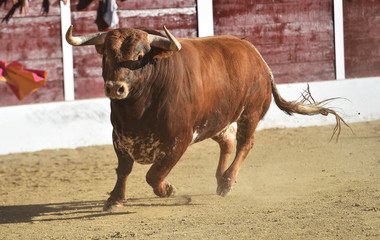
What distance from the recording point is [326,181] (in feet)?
19.5

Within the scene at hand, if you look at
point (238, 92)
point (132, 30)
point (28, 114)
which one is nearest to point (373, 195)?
point (238, 92)

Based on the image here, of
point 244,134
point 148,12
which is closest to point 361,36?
point 148,12

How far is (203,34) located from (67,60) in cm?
168

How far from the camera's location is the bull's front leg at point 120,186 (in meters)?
5.12

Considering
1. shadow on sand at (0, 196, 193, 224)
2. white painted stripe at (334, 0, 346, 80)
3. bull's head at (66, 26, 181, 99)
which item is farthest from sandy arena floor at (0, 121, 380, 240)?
white painted stripe at (334, 0, 346, 80)

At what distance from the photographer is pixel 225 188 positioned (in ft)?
17.9

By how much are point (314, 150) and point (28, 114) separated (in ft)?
10.2

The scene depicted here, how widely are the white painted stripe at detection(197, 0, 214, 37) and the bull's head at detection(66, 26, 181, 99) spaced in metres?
4.18

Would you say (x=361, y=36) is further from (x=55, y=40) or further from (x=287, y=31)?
(x=55, y=40)

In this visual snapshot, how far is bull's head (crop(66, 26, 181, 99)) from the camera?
455cm

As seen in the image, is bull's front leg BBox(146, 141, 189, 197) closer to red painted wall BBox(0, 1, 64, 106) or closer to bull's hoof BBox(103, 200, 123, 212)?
bull's hoof BBox(103, 200, 123, 212)

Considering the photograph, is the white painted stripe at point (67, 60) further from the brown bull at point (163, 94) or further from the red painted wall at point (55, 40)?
the brown bull at point (163, 94)

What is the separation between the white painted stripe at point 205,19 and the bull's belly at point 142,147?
4.15 metres

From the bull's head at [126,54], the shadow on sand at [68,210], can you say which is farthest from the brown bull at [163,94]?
the shadow on sand at [68,210]
